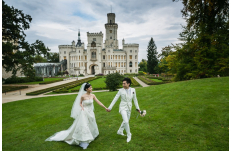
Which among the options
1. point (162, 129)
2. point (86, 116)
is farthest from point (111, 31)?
point (86, 116)

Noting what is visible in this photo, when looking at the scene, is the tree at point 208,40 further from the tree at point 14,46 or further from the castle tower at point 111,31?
the castle tower at point 111,31

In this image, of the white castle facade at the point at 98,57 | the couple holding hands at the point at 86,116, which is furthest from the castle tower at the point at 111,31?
the couple holding hands at the point at 86,116

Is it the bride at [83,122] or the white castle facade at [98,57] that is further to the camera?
the white castle facade at [98,57]

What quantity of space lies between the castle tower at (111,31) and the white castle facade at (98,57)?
1127 millimetres

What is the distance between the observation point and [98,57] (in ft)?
181

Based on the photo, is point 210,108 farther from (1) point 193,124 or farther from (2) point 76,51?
(2) point 76,51

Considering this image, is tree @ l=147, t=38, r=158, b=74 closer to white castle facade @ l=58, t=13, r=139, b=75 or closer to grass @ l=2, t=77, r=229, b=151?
white castle facade @ l=58, t=13, r=139, b=75

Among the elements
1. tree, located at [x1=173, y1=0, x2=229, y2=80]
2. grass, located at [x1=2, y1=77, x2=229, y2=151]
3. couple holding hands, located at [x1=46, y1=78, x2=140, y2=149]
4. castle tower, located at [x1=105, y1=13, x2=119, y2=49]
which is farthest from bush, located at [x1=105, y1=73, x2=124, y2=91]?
castle tower, located at [x1=105, y1=13, x2=119, y2=49]

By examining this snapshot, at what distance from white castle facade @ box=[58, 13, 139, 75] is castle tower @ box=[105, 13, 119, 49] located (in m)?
1.13

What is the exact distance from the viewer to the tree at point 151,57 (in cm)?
4942

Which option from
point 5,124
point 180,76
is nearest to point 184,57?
point 180,76

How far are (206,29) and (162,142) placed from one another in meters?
13.1

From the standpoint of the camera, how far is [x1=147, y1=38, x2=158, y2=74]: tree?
162 ft

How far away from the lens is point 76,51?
187 ft
